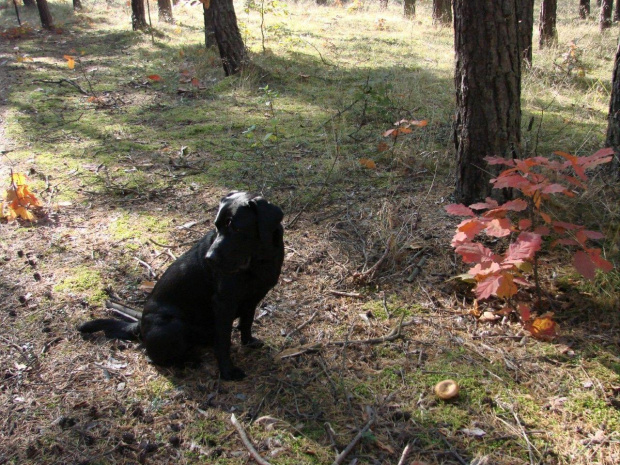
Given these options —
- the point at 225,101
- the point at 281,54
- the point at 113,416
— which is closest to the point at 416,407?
the point at 113,416

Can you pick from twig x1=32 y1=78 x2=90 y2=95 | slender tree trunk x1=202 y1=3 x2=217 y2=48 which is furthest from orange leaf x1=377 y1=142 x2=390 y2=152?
twig x1=32 y1=78 x2=90 y2=95

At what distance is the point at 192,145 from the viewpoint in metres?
6.87

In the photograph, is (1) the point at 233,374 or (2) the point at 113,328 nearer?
(1) the point at 233,374

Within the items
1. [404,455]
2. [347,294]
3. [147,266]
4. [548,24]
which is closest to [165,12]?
[548,24]

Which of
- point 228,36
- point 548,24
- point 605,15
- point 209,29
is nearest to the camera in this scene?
point 228,36

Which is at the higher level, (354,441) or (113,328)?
(113,328)

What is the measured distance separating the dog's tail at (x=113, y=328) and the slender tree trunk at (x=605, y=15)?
1528 centimetres

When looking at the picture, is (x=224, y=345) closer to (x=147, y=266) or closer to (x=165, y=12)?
(x=147, y=266)

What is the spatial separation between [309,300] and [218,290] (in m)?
1.11

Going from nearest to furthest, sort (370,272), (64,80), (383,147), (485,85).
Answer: (370,272) < (485,85) < (383,147) < (64,80)

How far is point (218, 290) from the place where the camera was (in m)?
3.04

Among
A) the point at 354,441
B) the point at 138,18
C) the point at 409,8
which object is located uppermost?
the point at 138,18

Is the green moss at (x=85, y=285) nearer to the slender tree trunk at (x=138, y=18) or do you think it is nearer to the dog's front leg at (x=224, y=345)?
the dog's front leg at (x=224, y=345)

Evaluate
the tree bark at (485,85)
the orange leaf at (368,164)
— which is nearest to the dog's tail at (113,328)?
the tree bark at (485,85)
